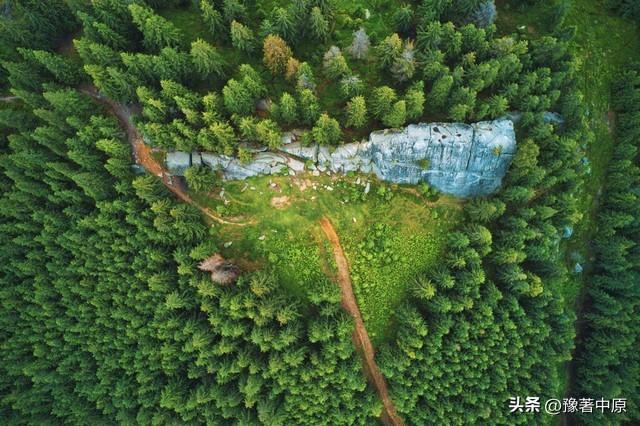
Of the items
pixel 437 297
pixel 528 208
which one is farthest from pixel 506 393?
pixel 528 208

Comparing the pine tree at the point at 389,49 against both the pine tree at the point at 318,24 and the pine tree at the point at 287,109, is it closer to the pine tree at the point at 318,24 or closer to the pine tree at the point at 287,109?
the pine tree at the point at 318,24

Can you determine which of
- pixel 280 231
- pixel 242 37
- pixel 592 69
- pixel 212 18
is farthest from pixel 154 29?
pixel 592 69

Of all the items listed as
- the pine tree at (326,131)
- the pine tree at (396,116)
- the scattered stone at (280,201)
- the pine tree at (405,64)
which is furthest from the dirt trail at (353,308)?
the pine tree at (405,64)

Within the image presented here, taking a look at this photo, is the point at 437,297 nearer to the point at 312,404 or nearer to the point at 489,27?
the point at 312,404

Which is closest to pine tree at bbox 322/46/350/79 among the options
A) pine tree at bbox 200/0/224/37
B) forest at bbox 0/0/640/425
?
forest at bbox 0/0/640/425

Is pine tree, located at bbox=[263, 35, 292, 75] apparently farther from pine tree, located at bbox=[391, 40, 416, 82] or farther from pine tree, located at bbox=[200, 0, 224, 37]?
pine tree, located at bbox=[391, 40, 416, 82]

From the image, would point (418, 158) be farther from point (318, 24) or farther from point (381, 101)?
point (318, 24)
